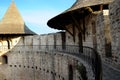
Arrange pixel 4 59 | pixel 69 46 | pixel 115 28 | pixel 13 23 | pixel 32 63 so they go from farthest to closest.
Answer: pixel 13 23, pixel 4 59, pixel 32 63, pixel 69 46, pixel 115 28

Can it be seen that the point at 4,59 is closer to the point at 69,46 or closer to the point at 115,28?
the point at 69,46

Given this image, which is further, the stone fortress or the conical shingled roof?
the conical shingled roof

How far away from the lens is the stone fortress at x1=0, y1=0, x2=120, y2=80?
710cm

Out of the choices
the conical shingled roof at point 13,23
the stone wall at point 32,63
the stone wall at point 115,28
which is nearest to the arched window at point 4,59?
the stone wall at point 32,63

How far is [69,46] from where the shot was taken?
53.9 feet

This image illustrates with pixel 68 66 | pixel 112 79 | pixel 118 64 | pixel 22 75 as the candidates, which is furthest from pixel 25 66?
pixel 112 79

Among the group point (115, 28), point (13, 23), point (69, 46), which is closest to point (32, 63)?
point (13, 23)

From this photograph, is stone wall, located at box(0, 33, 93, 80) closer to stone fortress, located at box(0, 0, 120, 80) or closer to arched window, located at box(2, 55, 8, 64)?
stone fortress, located at box(0, 0, 120, 80)

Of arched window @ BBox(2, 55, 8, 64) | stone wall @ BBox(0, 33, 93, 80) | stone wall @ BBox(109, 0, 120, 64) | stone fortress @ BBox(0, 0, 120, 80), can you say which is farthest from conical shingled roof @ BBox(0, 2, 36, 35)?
stone wall @ BBox(109, 0, 120, 64)

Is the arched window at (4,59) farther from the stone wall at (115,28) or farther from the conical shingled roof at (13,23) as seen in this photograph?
the stone wall at (115,28)

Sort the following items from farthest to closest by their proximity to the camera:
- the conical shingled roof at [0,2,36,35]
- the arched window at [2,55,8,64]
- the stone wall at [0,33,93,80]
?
1. the conical shingled roof at [0,2,36,35]
2. the arched window at [2,55,8,64]
3. the stone wall at [0,33,93,80]

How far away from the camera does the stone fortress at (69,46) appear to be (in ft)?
23.3

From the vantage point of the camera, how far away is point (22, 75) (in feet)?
81.3

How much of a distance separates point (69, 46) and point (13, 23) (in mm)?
13354
